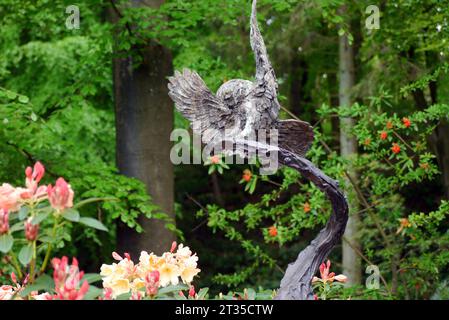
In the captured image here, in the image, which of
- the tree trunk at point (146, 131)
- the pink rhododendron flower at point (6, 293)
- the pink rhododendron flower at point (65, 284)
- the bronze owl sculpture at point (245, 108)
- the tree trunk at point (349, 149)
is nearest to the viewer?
the pink rhododendron flower at point (65, 284)

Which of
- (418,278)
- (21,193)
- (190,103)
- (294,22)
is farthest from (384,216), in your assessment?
(21,193)

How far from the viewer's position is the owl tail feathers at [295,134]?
2895 millimetres

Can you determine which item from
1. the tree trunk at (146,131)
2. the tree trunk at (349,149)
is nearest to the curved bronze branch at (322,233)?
the tree trunk at (146,131)

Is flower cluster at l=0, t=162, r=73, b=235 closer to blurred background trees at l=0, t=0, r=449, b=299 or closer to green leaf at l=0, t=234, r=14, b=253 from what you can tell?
green leaf at l=0, t=234, r=14, b=253

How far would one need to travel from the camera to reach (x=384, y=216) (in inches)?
243

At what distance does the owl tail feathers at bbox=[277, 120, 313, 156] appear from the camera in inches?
114

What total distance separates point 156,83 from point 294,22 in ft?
10.3

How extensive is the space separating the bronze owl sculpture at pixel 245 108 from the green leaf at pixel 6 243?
3.98 feet

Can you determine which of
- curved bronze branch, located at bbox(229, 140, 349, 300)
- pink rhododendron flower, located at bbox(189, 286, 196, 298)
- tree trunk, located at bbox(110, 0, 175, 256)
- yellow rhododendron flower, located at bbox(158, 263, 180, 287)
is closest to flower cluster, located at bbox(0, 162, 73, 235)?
yellow rhododendron flower, located at bbox(158, 263, 180, 287)

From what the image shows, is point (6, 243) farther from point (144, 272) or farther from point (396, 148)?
point (396, 148)

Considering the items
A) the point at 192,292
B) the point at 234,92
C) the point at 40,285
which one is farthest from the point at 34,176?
the point at 234,92

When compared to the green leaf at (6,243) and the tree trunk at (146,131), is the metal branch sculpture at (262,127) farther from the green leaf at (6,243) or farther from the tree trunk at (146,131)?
the tree trunk at (146,131)

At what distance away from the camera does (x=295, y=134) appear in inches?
115

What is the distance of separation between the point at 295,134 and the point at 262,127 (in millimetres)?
208
